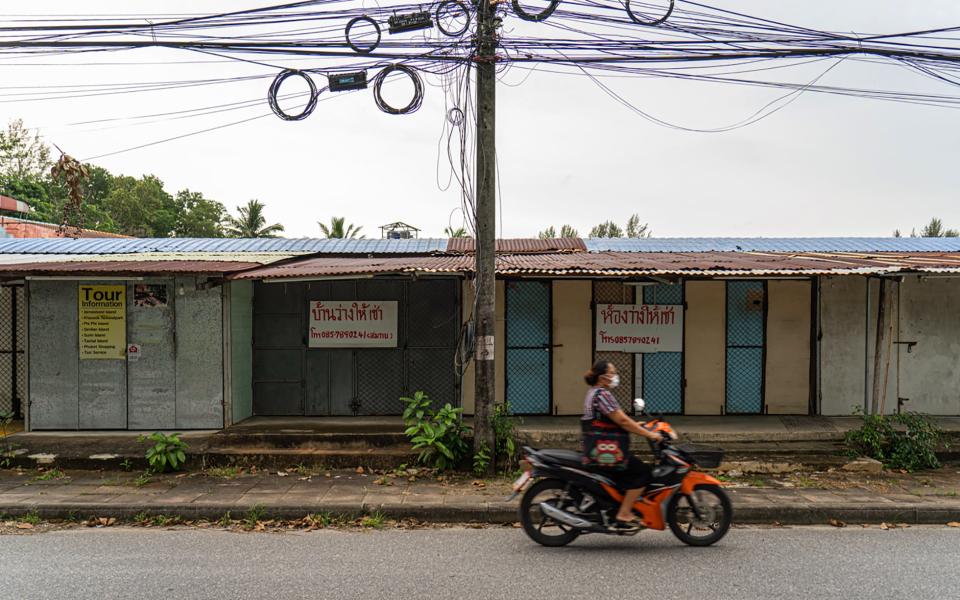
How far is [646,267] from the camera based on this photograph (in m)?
7.79

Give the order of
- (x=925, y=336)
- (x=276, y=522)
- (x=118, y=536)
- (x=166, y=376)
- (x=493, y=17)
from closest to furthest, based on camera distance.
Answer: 1. (x=118, y=536)
2. (x=276, y=522)
3. (x=493, y=17)
4. (x=166, y=376)
5. (x=925, y=336)

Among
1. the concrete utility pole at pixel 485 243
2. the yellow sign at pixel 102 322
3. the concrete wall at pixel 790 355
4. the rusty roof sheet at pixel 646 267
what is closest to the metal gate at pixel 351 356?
the rusty roof sheet at pixel 646 267

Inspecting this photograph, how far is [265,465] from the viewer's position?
7.71 meters

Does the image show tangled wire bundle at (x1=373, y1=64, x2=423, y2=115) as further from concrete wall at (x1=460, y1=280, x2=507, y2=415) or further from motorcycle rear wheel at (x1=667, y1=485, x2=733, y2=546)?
motorcycle rear wheel at (x1=667, y1=485, x2=733, y2=546)

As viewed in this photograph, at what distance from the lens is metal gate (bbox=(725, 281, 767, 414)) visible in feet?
30.5

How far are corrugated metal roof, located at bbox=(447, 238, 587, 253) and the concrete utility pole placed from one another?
11.3 feet

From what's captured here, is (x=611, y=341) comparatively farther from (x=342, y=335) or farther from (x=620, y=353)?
(x=342, y=335)

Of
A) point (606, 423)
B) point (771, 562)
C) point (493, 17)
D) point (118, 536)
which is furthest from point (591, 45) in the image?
point (118, 536)

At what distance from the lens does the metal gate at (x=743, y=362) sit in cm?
930

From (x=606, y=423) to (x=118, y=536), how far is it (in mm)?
4530

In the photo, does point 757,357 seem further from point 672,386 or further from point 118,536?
point 118,536

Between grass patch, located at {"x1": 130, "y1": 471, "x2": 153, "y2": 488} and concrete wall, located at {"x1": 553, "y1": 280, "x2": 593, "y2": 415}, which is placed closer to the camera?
grass patch, located at {"x1": 130, "y1": 471, "x2": 153, "y2": 488}

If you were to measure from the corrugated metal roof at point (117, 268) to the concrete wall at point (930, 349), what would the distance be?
9.50 metres

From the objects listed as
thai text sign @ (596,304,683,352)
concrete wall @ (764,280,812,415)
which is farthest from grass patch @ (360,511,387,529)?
concrete wall @ (764,280,812,415)
